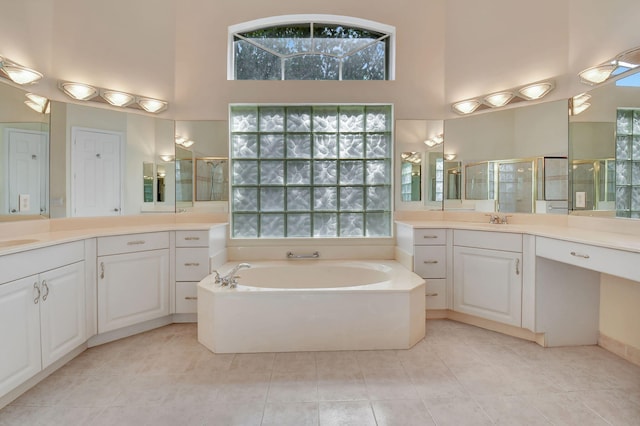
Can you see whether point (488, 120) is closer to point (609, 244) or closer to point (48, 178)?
point (609, 244)

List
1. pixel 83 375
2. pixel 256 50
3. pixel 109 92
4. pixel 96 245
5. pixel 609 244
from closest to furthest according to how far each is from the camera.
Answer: pixel 609 244 → pixel 83 375 → pixel 96 245 → pixel 109 92 → pixel 256 50

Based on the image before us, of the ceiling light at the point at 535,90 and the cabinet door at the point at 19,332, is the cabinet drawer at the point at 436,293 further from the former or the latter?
the cabinet door at the point at 19,332

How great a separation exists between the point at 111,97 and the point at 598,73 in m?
3.88

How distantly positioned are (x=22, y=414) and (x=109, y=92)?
2.43 m

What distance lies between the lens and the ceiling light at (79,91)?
2734 mm

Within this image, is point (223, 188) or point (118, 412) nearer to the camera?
point (118, 412)

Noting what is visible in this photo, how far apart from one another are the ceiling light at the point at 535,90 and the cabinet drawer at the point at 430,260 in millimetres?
1497

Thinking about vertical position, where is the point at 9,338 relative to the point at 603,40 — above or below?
below

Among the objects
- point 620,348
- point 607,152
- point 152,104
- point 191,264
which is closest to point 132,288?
point 191,264

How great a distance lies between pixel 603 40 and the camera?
7.85 ft

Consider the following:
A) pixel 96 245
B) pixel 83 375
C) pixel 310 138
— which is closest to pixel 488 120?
pixel 310 138

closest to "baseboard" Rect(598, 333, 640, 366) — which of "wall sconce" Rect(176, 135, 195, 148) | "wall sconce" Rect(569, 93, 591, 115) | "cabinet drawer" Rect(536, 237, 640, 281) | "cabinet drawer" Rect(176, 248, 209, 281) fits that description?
"cabinet drawer" Rect(536, 237, 640, 281)

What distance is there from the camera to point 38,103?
8.15 feet

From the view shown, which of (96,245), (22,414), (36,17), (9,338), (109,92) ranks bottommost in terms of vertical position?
(22,414)
